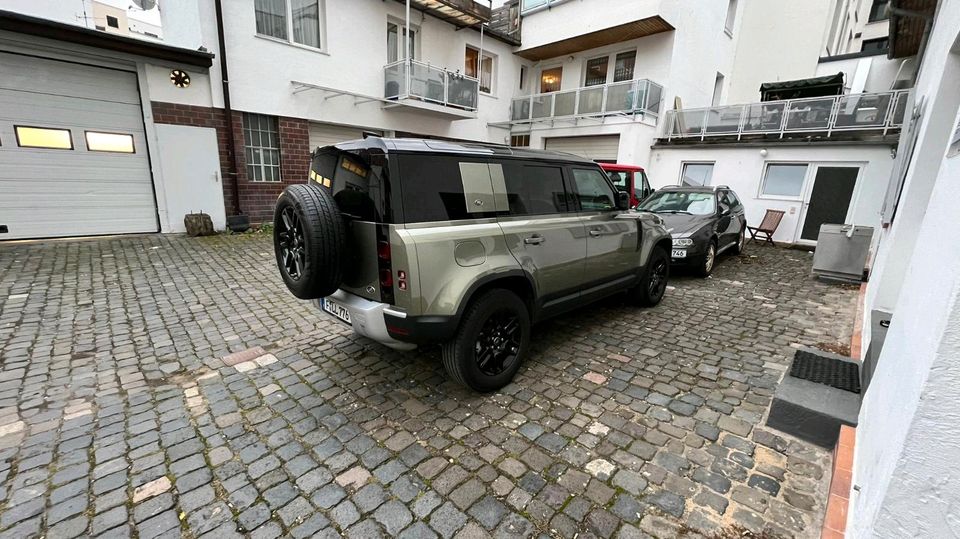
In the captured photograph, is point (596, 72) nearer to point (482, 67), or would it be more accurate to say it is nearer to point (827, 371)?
point (482, 67)

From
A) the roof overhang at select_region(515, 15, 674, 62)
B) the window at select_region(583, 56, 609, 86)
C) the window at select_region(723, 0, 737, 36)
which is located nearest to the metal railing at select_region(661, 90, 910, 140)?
the roof overhang at select_region(515, 15, 674, 62)

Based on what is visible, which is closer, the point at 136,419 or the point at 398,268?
the point at 398,268

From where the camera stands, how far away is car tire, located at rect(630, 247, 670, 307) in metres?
5.14

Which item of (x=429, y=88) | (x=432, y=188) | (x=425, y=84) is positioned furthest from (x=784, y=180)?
(x=432, y=188)

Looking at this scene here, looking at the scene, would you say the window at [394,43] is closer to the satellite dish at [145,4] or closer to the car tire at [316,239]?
the satellite dish at [145,4]

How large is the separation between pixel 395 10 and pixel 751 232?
1275 centimetres

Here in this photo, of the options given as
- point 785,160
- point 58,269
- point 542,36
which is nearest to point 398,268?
point 58,269

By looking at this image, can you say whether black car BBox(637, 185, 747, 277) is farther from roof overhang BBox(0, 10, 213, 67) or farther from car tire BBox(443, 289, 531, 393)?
roof overhang BBox(0, 10, 213, 67)

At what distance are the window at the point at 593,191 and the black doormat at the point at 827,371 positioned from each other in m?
2.26

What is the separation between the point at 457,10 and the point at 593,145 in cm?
659

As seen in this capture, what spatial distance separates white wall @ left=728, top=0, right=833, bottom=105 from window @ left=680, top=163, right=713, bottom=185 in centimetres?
734

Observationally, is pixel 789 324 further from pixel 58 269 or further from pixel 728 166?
pixel 58 269

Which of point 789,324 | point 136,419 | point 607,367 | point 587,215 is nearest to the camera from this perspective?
point 136,419

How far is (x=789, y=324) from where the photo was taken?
195 inches
